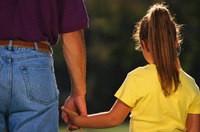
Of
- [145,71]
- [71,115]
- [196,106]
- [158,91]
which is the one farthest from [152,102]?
[71,115]

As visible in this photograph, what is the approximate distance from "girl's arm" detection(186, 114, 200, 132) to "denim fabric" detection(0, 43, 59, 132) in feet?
3.23

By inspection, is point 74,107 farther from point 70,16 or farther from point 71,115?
point 70,16

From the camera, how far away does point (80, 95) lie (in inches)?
116

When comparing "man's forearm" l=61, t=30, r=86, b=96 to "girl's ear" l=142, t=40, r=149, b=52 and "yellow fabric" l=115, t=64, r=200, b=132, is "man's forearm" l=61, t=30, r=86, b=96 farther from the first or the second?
"girl's ear" l=142, t=40, r=149, b=52

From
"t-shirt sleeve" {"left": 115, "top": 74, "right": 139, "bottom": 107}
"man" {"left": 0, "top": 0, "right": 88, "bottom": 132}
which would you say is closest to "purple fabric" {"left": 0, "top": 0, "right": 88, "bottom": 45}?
"man" {"left": 0, "top": 0, "right": 88, "bottom": 132}

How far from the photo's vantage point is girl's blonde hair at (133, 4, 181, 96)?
2.74 meters

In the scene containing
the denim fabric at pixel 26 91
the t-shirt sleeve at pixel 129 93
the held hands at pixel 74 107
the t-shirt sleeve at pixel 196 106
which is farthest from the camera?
the held hands at pixel 74 107

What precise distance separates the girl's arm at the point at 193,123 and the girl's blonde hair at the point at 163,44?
26 centimetres

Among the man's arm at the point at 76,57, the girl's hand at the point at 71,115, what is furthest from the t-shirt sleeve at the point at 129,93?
the girl's hand at the point at 71,115

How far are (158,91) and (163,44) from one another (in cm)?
32

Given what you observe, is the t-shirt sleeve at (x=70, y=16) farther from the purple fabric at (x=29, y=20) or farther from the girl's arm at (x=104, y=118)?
the girl's arm at (x=104, y=118)

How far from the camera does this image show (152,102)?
2703 millimetres

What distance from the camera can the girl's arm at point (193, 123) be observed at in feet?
9.32

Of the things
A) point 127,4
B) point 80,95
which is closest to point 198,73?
point 127,4
